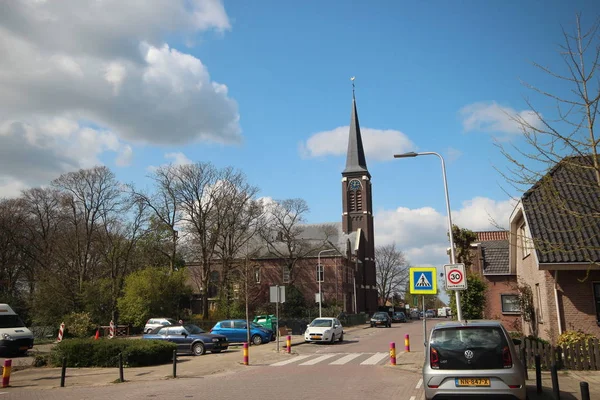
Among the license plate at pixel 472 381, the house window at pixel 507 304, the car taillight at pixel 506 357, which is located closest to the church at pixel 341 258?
the house window at pixel 507 304

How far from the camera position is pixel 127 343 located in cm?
1908

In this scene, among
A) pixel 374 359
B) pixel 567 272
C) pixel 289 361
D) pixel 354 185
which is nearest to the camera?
pixel 567 272

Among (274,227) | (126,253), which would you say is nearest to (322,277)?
(274,227)

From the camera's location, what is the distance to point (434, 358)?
8898mm

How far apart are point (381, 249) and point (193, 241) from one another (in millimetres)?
55000

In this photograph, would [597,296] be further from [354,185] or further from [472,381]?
[354,185]

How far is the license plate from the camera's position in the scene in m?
8.46

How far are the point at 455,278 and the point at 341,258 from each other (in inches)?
2003

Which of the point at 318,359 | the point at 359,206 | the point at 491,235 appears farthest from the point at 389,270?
the point at 318,359

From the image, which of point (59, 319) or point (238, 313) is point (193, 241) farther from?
point (59, 319)

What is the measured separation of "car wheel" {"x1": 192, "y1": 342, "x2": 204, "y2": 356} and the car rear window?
15.9 m

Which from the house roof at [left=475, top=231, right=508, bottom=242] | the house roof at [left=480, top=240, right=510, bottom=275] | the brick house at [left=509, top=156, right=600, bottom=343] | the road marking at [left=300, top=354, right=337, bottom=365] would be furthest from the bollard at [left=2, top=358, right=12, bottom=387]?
the house roof at [left=475, top=231, right=508, bottom=242]

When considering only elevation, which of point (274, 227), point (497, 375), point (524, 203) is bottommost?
point (497, 375)

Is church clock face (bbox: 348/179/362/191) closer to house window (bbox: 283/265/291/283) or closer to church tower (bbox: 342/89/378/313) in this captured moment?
church tower (bbox: 342/89/378/313)
